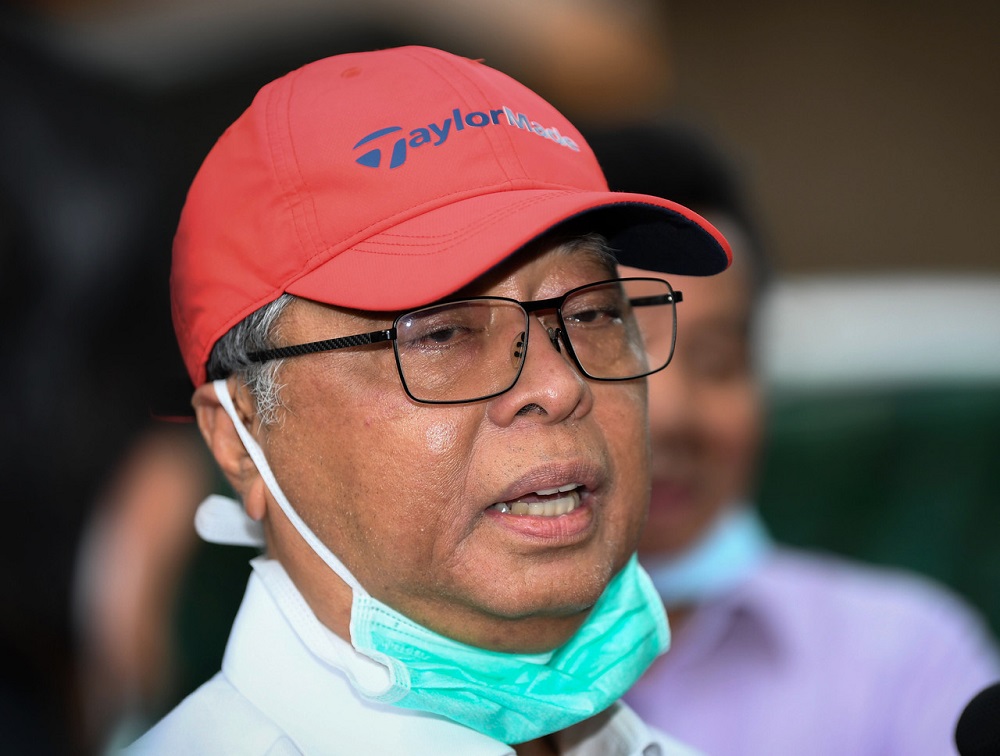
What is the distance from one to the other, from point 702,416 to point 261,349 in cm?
136

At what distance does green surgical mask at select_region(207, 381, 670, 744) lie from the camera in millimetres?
1129

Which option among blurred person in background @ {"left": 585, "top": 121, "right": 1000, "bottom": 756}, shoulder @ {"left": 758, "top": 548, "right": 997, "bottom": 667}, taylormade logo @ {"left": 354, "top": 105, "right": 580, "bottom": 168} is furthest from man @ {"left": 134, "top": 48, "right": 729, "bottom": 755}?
shoulder @ {"left": 758, "top": 548, "right": 997, "bottom": 667}

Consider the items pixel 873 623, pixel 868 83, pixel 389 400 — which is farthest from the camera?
pixel 868 83

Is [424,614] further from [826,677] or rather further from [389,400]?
[826,677]

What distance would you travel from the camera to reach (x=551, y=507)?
3.75 feet

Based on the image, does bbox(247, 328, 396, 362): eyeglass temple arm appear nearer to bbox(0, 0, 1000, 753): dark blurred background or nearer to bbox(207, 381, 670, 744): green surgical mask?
bbox(207, 381, 670, 744): green surgical mask

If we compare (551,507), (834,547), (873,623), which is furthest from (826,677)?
(551,507)

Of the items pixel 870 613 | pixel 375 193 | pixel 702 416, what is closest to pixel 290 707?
pixel 375 193

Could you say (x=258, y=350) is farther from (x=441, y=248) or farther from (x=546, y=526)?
(x=546, y=526)

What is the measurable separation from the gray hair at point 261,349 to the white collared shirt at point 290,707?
21cm

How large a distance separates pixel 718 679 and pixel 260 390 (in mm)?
1636

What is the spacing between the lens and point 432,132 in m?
1.14

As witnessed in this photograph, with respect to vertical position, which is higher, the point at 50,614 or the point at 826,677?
the point at 50,614

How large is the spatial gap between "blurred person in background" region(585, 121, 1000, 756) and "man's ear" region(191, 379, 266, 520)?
109cm
